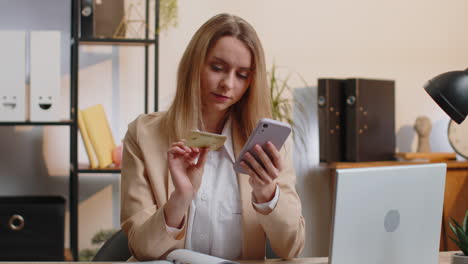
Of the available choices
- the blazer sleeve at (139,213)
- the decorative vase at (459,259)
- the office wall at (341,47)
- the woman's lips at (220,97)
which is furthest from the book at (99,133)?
the decorative vase at (459,259)

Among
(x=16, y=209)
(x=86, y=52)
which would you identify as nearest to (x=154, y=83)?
(x=86, y=52)

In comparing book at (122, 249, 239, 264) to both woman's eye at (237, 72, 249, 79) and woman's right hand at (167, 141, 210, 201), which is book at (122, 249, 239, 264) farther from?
woman's eye at (237, 72, 249, 79)

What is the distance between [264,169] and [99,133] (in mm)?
1632

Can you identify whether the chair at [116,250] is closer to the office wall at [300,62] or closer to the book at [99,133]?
the book at [99,133]

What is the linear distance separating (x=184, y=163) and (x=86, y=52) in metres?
1.90

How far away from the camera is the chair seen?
1890 mm

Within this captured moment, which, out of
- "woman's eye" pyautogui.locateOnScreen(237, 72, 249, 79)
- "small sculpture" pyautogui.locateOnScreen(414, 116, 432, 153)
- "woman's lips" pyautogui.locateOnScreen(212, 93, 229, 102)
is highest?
"woman's eye" pyautogui.locateOnScreen(237, 72, 249, 79)

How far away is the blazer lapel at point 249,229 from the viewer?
1845mm

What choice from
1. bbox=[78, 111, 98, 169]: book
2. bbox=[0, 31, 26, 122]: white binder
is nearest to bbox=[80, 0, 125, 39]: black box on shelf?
bbox=[0, 31, 26, 122]: white binder

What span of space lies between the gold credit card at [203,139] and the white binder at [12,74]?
5.39 feet

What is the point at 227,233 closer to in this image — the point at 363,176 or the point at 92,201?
the point at 363,176

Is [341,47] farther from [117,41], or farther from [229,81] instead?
[229,81]

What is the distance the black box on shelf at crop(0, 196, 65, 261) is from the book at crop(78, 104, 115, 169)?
301 millimetres

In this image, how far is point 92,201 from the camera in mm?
3455
